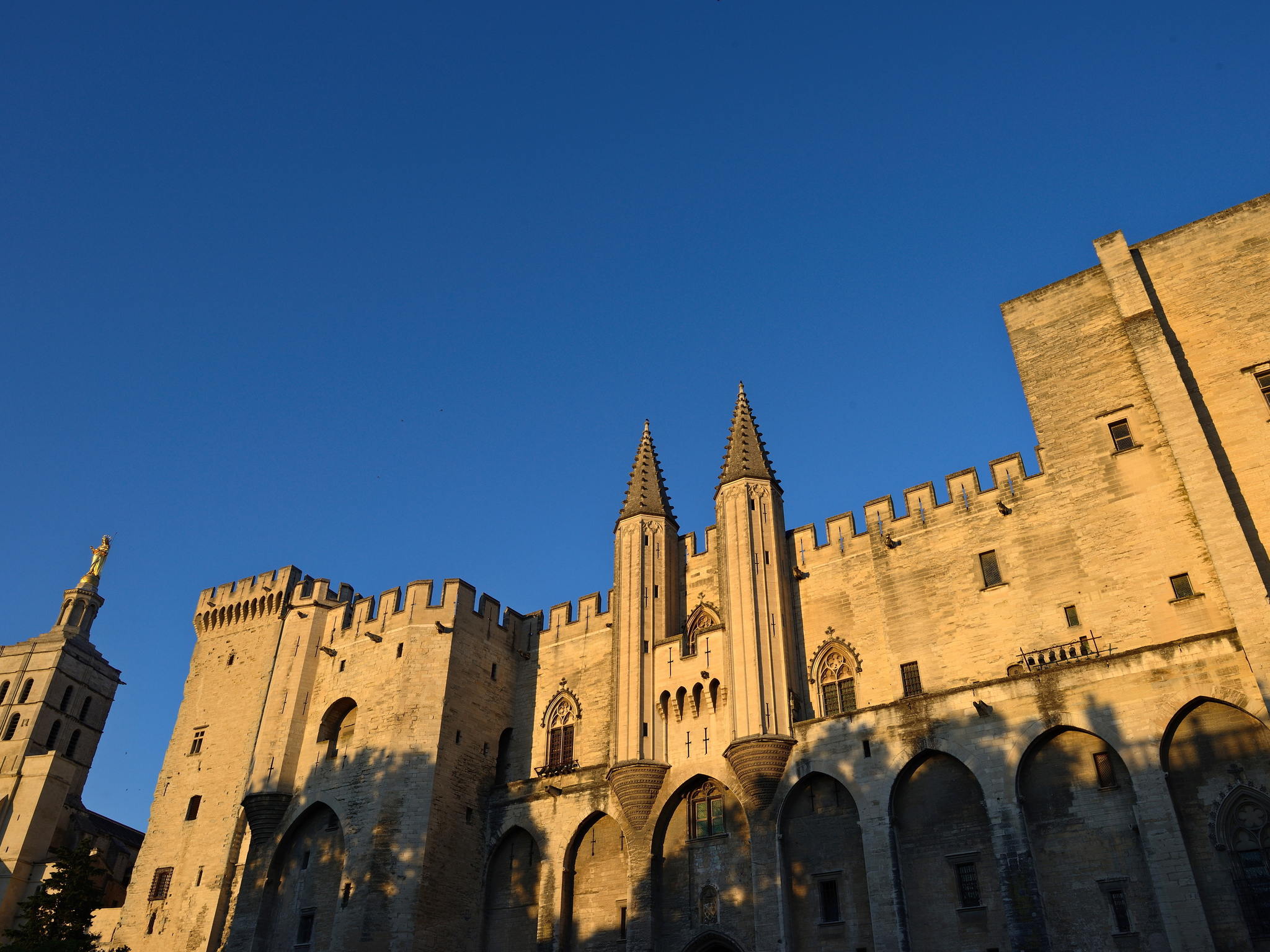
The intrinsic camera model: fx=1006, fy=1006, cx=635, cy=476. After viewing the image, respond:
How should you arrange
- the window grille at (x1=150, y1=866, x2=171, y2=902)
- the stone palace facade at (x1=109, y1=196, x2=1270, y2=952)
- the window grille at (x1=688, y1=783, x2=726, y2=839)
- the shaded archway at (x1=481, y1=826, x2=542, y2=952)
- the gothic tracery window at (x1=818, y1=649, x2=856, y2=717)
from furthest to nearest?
the window grille at (x1=150, y1=866, x2=171, y2=902) → the shaded archway at (x1=481, y1=826, x2=542, y2=952) → the gothic tracery window at (x1=818, y1=649, x2=856, y2=717) → the window grille at (x1=688, y1=783, x2=726, y2=839) → the stone palace facade at (x1=109, y1=196, x2=1270, y2=952)

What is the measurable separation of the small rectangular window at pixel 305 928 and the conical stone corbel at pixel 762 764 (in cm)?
1322

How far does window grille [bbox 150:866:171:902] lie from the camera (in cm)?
3169

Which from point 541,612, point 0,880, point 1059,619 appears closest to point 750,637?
point 1059,619

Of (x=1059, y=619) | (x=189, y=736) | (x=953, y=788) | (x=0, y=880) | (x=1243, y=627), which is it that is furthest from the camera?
(x=0, y=880)

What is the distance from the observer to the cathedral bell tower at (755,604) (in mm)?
24672

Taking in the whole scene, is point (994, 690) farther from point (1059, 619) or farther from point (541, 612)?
point (541, 612)

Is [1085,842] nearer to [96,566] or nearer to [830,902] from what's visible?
[830,902]

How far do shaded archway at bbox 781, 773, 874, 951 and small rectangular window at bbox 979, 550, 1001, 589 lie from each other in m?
6.56

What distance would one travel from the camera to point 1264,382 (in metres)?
24.4

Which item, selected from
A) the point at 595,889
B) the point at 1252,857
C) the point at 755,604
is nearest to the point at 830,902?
the point at 595,889

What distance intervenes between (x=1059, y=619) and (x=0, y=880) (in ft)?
134

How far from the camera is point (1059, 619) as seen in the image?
2422 centimetres

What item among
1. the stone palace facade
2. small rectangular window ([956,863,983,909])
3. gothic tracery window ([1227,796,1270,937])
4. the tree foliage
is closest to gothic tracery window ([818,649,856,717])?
the stone palace facade

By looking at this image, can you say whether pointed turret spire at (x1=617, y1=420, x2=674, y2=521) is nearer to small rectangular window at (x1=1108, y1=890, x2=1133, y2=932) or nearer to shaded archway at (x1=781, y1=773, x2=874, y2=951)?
shaded archway at (x1=781, y1=773, x2=874, y2=951)
